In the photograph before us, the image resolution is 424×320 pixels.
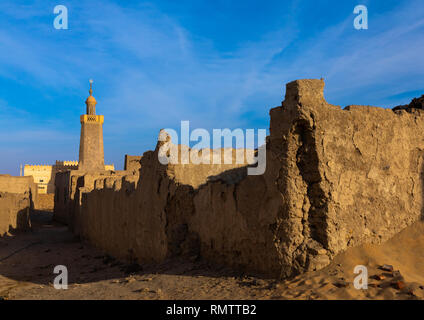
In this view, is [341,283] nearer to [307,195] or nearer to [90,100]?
[307,195]

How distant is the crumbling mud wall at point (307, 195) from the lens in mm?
5117

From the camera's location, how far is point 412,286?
4.17 metres

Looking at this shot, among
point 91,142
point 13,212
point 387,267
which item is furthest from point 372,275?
point 91,142

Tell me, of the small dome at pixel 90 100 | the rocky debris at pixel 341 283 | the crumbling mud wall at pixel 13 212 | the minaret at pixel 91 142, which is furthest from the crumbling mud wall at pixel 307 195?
the small dome at pixel 90 100

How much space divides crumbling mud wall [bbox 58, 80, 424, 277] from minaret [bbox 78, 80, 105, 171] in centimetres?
3097

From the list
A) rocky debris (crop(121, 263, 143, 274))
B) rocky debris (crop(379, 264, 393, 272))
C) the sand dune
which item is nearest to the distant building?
rocky debris (crop(121, 263, 143, 274))

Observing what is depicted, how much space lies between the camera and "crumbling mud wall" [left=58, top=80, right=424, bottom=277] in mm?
5117

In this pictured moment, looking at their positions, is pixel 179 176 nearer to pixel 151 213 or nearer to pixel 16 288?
pixel 151 213

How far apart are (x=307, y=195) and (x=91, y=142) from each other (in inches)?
1354

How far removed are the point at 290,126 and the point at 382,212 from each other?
2.17 m

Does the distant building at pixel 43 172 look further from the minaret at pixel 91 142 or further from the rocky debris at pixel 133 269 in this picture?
the rocky debris at pixel 133 269

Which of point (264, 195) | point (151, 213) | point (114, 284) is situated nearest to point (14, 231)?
point (151, 213)

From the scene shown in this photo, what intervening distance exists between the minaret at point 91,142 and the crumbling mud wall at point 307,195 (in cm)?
3097

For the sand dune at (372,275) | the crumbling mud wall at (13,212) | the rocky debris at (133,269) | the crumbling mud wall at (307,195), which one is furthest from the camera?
the crumbling mud wall at (13,212)
